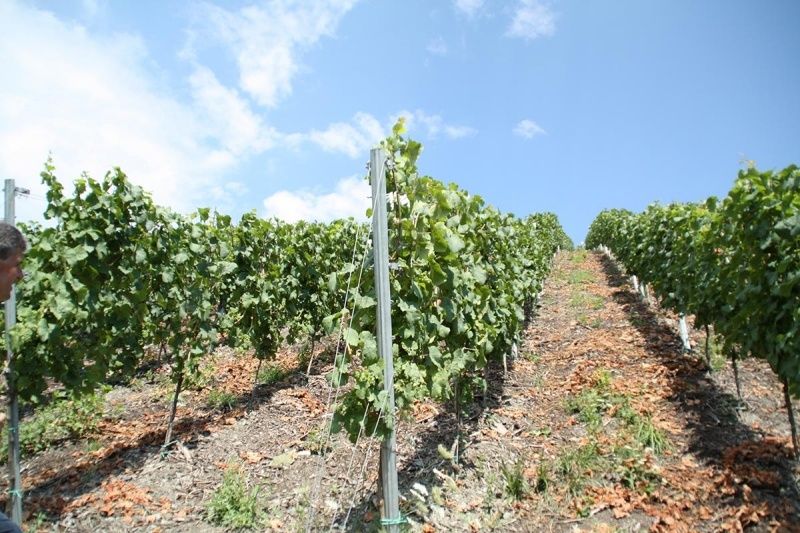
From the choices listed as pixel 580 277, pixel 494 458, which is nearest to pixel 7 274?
pixel 494 458

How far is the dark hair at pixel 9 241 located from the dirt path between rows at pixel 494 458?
93.7 inches

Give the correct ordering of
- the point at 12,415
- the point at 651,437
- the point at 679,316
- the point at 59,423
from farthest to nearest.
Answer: the point at 679,316 < the point at 59,423 < the point at 651,437 < the point at 12,415

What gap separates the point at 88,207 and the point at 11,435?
255cm

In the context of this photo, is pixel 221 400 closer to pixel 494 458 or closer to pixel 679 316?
pixel 494 458

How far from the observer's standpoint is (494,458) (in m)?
5.75

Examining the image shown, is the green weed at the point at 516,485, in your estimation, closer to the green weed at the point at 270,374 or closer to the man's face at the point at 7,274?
the man's face at the point at 7,274

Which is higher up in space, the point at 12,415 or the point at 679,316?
the point at 679,316

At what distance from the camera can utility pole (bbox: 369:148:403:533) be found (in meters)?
3.44

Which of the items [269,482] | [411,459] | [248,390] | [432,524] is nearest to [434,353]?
[432,524]

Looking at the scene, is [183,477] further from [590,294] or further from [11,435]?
[590,294]

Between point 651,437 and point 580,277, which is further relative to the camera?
point 580,277

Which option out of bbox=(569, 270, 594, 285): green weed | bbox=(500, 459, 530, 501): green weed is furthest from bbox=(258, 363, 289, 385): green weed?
bbox=(569, 270, 594, 285): green weed

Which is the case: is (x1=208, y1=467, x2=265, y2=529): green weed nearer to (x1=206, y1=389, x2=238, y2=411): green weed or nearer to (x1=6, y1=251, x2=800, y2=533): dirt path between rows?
(x1=6, y1=251, x2=800, y2=533): dirt path between rows

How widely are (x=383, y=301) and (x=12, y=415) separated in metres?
4.62
